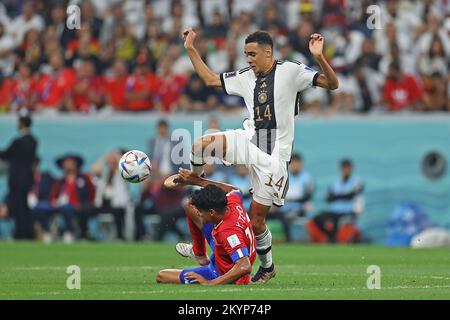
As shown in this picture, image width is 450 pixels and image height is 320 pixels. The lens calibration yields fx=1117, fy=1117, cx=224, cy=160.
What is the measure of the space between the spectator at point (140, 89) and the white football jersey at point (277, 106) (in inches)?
469

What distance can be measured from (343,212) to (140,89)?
5.47 metres

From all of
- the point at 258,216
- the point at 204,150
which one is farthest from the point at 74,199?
the point at 204,150

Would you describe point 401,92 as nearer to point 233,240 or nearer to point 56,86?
point 56,86

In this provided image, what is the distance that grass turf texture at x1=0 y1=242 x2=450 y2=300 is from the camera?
38.3 ft

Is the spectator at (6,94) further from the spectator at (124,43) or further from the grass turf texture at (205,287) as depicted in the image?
the grass turf texture at (205,287)

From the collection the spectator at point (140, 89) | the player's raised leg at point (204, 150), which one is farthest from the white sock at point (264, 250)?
the spectator at point (140, 89)

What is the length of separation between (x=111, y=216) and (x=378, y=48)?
7.12 meters

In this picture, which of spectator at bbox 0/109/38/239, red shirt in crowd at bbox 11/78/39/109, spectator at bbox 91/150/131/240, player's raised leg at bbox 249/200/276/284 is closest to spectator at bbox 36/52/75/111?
red shirt in crowd at bbox 11/78/39/109

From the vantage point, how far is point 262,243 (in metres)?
13.7

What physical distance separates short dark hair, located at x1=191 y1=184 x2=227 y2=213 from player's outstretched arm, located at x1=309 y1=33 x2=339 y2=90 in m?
1.94

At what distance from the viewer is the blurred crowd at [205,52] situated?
24.7 m
